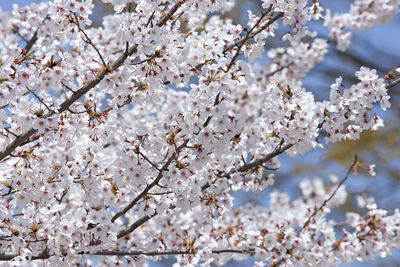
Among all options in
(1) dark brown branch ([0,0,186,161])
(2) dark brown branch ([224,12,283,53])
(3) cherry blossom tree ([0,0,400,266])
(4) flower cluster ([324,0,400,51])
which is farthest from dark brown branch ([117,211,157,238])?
(4) flower cluster ([324,0,400,51])

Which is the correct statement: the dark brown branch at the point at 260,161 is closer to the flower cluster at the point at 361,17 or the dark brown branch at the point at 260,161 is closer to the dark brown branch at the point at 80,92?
the dark brown branch at the point at 80,92

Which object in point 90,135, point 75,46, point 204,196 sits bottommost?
point 204,196

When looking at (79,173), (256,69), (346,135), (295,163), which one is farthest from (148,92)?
(295,163)

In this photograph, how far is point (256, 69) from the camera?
316 inches

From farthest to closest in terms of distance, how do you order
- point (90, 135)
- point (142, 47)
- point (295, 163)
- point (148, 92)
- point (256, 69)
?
1. point (295, 163)
2. point (256, 69)
3. point (90, 135)
4. point (148, 92)
5. point (142, 47)

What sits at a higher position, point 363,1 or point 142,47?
point 363,1

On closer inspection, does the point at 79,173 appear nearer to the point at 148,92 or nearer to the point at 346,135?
the point at 148,92

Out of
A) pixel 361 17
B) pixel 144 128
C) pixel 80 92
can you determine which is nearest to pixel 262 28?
pixel 144 128

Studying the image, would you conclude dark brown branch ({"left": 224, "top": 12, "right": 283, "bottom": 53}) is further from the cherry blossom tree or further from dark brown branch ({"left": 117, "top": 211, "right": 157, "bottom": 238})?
dark brown branch ({"left": 117, "top": 211, "right": 157, "bottom": 238})

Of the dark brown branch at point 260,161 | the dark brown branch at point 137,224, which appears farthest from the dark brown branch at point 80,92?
the dark brown branch at point 260,161

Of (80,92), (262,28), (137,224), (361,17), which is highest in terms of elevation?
(361,17)

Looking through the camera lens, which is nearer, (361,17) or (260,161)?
(260,161)

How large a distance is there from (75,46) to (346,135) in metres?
3.02

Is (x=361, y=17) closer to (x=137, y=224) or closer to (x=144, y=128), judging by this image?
(x=144, y=128)
